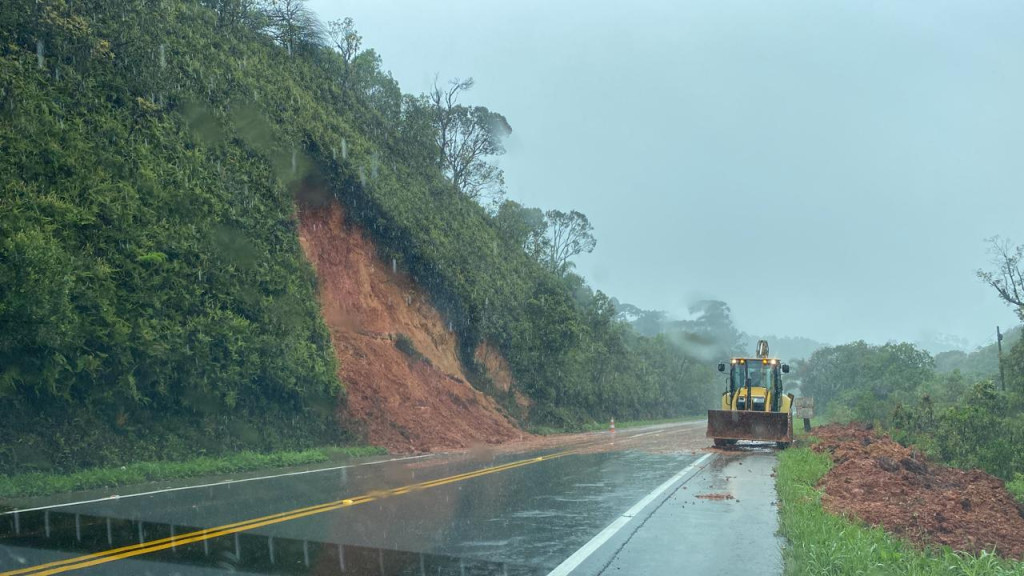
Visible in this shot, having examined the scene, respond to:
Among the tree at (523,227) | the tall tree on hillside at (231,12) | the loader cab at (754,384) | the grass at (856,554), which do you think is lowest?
the grass at (856,554)

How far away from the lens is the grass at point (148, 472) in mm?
13578

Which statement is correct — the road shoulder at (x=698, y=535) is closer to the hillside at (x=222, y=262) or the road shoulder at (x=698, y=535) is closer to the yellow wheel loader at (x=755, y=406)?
the yellow wheel loader at (x=755, y=406)

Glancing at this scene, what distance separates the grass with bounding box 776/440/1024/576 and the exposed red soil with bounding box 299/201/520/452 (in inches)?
672

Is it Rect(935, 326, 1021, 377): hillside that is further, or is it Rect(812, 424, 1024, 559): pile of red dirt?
Rect(935, 326, 1021, 377): hillside

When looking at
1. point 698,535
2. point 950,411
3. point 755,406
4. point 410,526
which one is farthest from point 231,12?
point 698,535

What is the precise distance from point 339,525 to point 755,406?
19.1 metres

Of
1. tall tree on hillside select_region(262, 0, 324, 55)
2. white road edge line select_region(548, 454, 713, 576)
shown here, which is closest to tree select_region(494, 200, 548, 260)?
tall tree on hillside select_region(262, 0, 324, 55)

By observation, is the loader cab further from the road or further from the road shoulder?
the road shoulder

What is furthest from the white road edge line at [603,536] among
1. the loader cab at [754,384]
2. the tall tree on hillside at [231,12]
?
the tall tree on hillside at [231,12]

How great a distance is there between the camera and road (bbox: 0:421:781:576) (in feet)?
25.6

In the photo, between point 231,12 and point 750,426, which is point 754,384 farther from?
point 231,12

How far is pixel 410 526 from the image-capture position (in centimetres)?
995

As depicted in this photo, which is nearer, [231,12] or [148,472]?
[148,472]

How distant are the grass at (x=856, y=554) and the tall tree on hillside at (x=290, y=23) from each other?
35412mm
